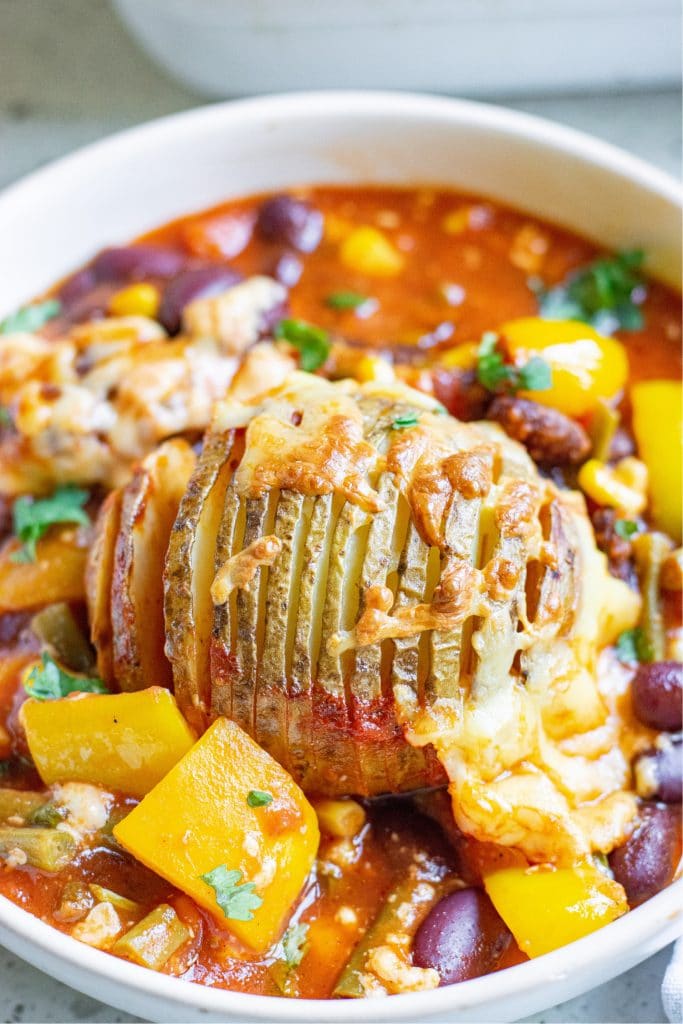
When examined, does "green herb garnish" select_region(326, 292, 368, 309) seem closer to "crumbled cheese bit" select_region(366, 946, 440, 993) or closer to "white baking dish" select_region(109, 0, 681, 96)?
"white baking dish" select_region(109, 0, 681, 96)

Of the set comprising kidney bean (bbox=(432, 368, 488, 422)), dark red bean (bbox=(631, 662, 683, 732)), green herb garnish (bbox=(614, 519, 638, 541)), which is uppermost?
kidney bean (bbox=(432, 368, 488, 422))

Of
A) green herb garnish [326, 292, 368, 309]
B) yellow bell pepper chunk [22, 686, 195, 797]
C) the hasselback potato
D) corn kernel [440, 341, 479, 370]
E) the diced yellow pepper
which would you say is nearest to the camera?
the hasselback potato

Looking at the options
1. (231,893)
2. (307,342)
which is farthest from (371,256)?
(231,893)

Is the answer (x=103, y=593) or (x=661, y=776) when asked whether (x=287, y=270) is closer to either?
(x=103, y=593)

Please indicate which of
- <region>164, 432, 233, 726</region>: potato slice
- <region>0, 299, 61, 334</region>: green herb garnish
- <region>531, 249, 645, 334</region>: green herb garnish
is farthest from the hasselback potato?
<region>0, 299, 61, 334</region>: green herb garnish

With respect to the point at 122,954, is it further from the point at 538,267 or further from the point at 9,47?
the point at 9,47

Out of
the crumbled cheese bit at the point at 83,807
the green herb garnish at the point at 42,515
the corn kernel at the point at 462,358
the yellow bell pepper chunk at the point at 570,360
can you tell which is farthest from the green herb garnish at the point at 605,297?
the crumbled cheese bit at the point at 83,807

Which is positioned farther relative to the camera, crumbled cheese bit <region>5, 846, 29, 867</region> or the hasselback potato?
crumbled cheese bit <region>5, 846, 29, 867</region>
